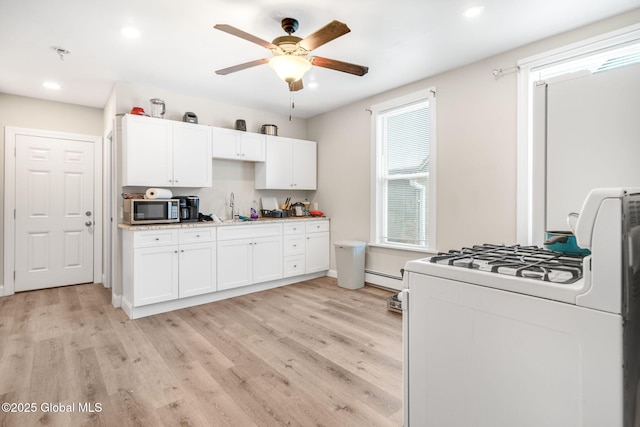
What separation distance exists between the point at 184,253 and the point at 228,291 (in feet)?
2.59

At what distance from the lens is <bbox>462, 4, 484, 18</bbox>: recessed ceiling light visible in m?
2.37

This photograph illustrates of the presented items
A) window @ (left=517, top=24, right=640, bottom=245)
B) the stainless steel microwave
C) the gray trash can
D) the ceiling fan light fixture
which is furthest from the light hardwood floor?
the ceiling fan light fixture

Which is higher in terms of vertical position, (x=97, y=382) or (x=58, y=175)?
(x=58, y=175)

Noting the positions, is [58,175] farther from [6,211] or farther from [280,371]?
[280,371]

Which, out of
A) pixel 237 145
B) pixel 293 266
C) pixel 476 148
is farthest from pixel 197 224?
pixel 476 148

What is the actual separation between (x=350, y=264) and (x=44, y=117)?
4.69 m

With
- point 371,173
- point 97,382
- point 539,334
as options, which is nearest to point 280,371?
point 97,382

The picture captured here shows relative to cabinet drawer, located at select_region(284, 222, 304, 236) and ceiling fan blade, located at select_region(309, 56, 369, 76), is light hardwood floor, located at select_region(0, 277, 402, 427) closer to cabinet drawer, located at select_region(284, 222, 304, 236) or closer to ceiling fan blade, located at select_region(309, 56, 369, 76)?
cabinet drawer, located at select_region(284, 222, 304, 236)

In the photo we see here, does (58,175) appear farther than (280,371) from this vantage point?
Yes

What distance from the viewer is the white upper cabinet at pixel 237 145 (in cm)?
420

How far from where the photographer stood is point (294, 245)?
4672mm

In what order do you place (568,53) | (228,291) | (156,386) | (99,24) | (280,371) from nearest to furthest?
(156,386), (280,371), (99,24), (568,53), (228,291)

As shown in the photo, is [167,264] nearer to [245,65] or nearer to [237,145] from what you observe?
[237,145]

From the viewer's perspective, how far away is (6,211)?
163 inches
